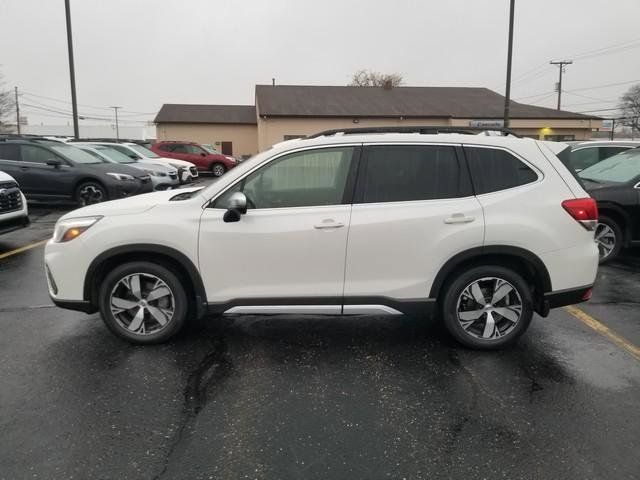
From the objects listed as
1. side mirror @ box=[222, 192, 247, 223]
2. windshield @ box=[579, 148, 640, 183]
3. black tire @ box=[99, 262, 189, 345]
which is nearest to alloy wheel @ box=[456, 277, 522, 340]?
side mirror @ box=[222, 192, 247, 223]

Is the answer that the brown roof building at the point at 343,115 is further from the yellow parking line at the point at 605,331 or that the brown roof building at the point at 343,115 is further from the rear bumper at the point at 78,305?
the rear bumper at the point at 78,305

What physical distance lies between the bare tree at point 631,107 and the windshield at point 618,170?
212 feet

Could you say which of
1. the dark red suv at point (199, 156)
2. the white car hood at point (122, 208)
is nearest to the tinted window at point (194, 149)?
the dark red suv at point (199, 156)

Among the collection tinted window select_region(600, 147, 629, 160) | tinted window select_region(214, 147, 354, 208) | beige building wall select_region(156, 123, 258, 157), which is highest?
beige building wall select_region(156, 123, 258, 157)

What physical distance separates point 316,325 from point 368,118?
3347cm

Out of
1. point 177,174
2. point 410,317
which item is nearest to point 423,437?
point 410,317

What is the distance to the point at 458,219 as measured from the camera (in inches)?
155

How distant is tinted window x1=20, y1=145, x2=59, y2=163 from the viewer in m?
12.4

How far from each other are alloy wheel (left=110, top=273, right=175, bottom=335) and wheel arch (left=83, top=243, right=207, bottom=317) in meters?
0.15

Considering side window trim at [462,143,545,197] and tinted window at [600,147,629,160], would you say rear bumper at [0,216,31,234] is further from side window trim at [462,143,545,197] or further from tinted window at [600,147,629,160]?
tinted window at [600,147,629,160]

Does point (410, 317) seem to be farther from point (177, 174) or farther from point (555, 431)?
point (177, 174)

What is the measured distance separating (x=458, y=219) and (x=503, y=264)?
580 mm

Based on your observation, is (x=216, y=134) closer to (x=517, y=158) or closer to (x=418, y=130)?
(x=418, y=130)

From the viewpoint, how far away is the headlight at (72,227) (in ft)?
13.5
